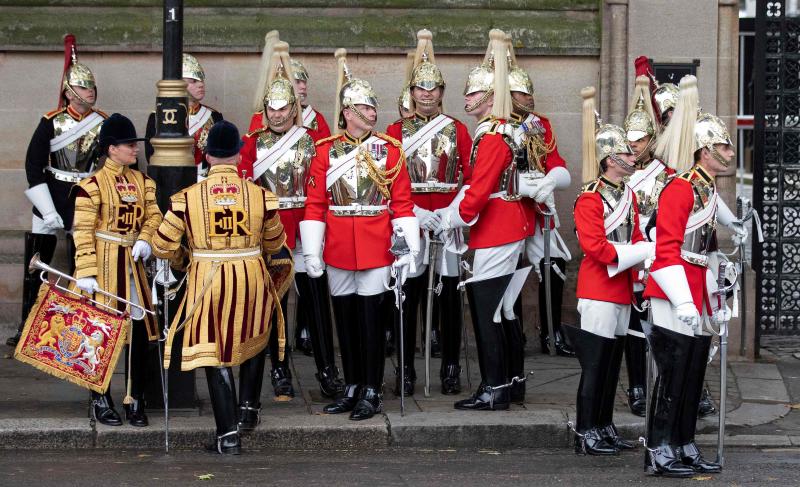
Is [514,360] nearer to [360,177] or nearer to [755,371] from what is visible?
[360,177]

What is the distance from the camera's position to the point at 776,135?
12656mm

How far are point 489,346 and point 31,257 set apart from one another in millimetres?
3722

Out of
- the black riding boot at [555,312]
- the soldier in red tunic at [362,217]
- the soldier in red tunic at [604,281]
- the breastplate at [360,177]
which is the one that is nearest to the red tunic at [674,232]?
the soldier in red tunic at [604,281]

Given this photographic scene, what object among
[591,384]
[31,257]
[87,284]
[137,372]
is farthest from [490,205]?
[31,257]

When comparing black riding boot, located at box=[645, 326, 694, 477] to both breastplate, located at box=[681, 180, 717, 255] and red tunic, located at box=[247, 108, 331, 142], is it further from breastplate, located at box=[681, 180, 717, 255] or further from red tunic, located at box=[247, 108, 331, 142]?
red tunic, located at box=[247, 108, 331, 142]

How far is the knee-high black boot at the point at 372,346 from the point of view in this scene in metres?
9.95

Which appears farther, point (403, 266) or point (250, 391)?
point (403, 266)

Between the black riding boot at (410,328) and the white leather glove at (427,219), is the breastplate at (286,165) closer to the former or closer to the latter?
the white leather glove at (427,219)

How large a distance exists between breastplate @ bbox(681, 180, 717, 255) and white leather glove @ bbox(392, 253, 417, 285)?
1.78 metres

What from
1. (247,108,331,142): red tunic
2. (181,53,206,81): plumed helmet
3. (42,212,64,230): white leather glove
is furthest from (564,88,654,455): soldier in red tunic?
(42,212,64,230): white leather glove

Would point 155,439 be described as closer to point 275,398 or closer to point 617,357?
point 275,398

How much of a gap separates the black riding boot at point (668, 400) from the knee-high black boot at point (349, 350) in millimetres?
2053

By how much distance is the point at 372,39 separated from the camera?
41.8ft

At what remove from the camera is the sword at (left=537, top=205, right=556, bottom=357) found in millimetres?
11766
